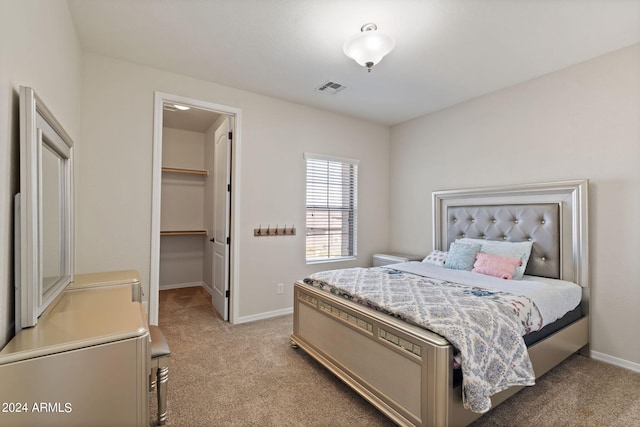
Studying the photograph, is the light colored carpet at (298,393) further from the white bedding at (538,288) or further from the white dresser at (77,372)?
the white dresser at (77,372)

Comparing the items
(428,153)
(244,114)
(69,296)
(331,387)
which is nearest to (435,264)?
(428,153)

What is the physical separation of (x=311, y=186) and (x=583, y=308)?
10.0ft

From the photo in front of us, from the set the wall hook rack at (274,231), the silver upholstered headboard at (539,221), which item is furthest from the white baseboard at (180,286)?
the silver upholstered headboard at (539,221)

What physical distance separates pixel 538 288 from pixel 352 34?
2.45m

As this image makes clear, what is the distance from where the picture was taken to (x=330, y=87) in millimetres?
3328

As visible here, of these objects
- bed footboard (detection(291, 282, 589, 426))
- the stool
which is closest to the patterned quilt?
bed footboard (detection(291, 282, 589, 426))

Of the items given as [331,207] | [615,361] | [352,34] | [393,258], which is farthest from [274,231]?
[615,361]

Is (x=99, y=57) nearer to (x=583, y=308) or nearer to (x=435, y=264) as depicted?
(x=435, y=264)

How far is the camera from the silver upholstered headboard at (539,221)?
267cm

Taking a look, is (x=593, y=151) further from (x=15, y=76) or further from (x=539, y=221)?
(x=15, y=76)

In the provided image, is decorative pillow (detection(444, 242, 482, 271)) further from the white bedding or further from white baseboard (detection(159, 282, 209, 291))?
white baseboard (detection(159, 282, 209, 291))

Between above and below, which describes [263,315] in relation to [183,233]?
below

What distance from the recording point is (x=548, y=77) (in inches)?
116

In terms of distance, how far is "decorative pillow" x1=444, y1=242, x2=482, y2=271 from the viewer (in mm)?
3066
